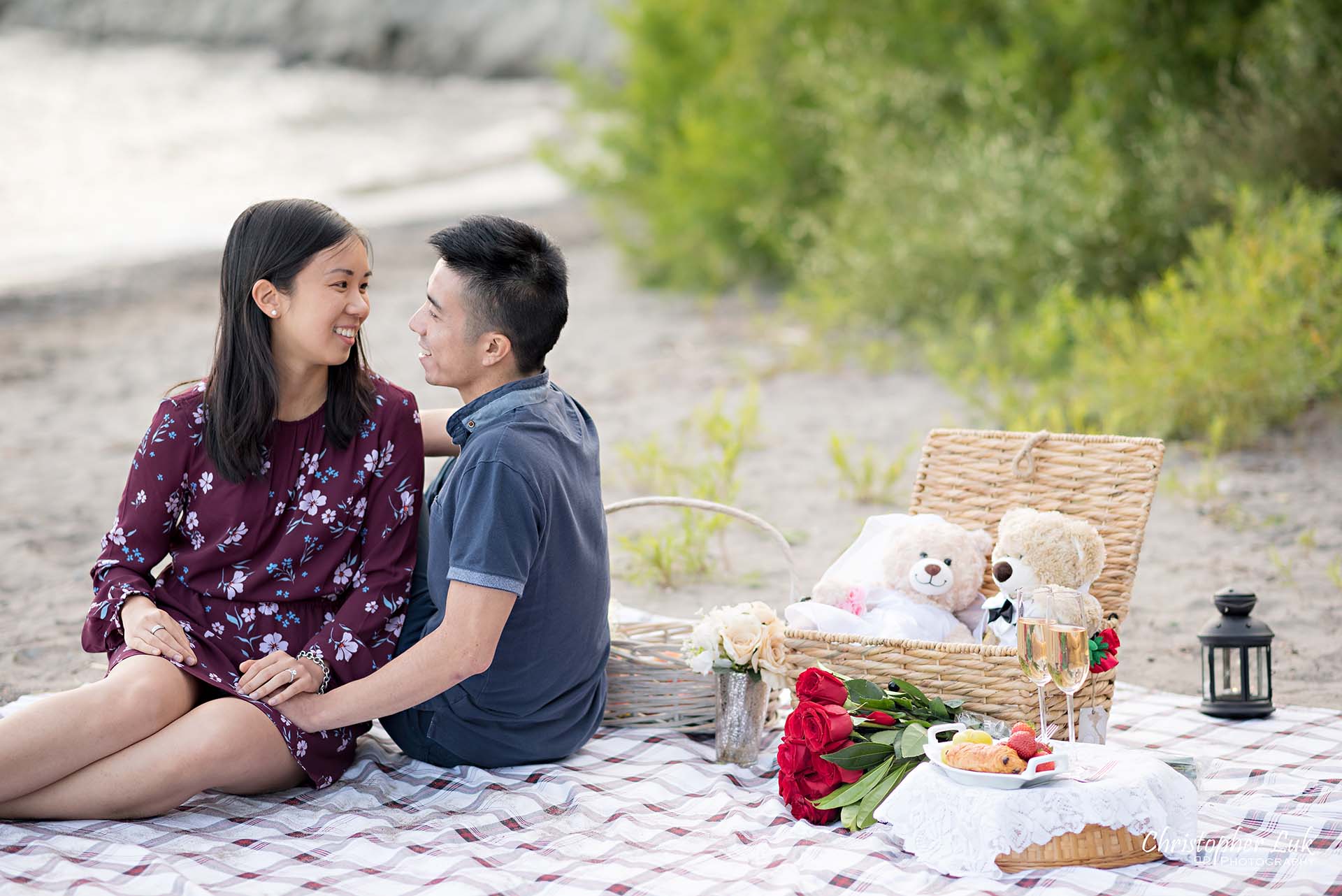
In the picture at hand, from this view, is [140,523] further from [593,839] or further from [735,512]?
[735,512]

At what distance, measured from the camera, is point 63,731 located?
2773mm

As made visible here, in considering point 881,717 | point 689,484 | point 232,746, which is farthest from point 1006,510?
point 689,484

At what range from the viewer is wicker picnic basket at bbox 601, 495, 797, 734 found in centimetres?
356

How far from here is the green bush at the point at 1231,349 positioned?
673 cm

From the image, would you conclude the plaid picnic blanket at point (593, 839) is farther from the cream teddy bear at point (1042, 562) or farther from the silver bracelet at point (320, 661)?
the cream teddy bear at point (1042, 562)

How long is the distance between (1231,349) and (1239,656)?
3499 millimetres

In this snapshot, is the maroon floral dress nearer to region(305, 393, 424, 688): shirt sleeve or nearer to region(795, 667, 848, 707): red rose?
region(305, 393, 424, 688): shirt sleeve

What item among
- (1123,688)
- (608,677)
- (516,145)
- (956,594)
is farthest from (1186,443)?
(516,145)

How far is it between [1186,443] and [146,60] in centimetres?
3949

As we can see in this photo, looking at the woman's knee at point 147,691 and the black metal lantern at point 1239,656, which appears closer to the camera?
the woman's knee at point 147,691

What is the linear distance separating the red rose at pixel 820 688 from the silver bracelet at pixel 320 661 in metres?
1.14

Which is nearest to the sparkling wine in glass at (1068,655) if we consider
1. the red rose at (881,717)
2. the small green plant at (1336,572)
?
the red rose at (881,717)

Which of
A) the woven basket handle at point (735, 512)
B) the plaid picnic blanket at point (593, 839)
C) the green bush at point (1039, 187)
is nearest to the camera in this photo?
the plaid picnic blanket at point (593, 839)

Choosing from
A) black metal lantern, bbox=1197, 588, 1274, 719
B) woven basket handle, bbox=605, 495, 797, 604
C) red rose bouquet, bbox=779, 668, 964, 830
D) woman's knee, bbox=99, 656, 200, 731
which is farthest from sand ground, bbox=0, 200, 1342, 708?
red rose bouquet, bbox=779, 668, 964, 830
